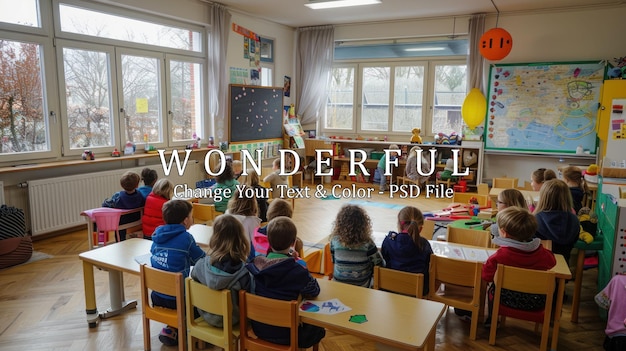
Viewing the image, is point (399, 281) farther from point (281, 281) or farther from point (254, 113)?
point (254, 113)

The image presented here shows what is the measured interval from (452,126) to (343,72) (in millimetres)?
2582

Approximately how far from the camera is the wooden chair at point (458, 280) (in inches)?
105

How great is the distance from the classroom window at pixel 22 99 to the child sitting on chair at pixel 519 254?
16.6ft

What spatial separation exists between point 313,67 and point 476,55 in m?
3.23

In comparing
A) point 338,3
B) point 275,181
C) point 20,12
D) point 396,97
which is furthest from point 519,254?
point 396,97

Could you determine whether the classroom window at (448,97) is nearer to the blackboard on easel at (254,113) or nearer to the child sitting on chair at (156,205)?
the blackboard on easel at (254,113)

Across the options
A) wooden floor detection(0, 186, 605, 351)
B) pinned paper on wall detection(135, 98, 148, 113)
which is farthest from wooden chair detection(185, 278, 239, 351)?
pinned paper on wall detection(135, 98, 148, 113)

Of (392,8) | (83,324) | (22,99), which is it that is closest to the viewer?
(83,324)

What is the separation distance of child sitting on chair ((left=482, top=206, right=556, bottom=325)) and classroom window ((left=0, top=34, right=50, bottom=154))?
5.07 metres

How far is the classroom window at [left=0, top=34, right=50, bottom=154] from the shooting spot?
190 inches

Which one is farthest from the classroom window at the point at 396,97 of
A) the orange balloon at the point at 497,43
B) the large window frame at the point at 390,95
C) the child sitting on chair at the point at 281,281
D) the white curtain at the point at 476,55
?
the child sitting on chair at the point at 281,281

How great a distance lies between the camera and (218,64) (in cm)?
725

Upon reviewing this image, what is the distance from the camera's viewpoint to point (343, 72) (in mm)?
9406

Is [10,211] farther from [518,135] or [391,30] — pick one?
[518,135]
